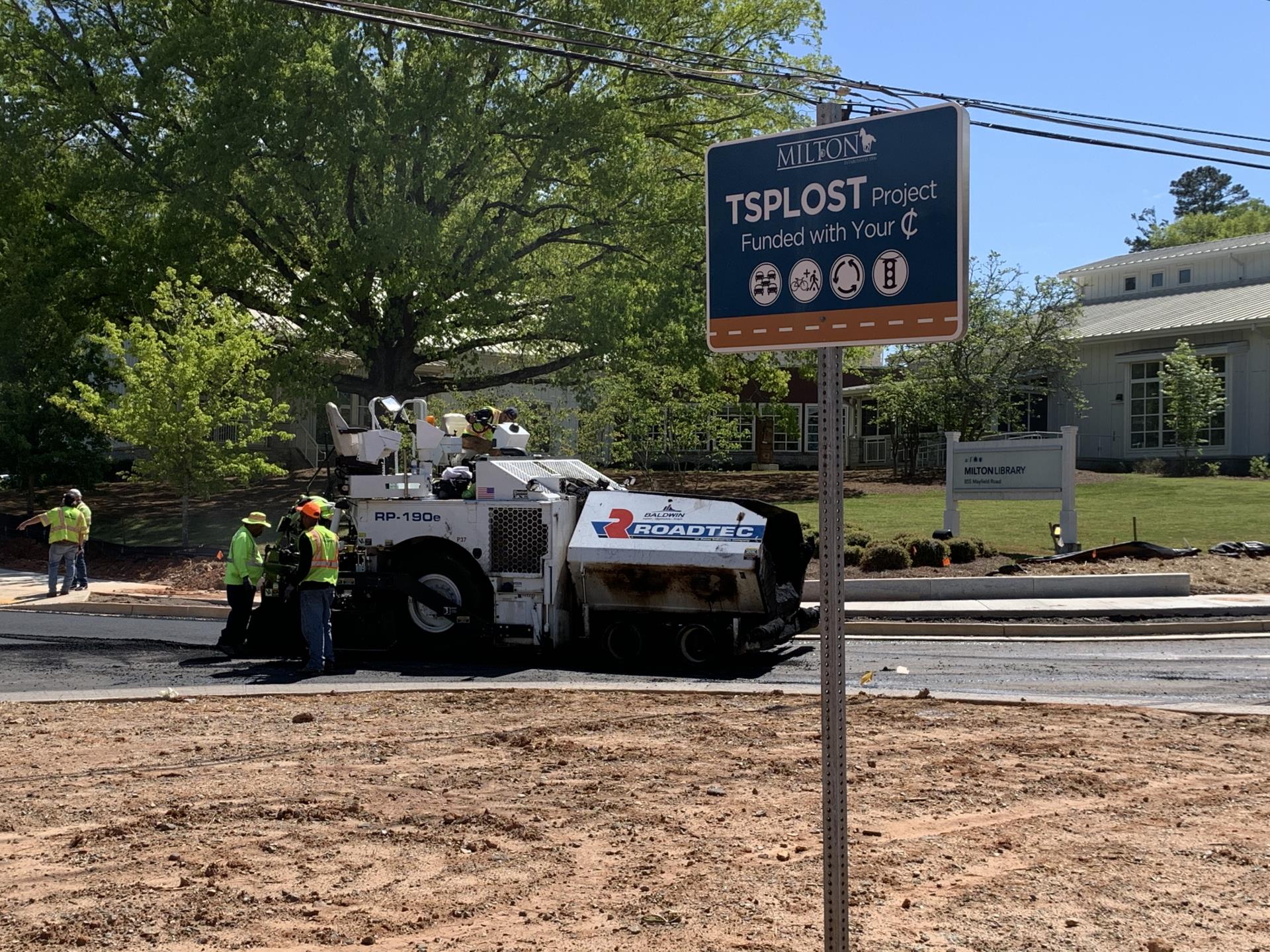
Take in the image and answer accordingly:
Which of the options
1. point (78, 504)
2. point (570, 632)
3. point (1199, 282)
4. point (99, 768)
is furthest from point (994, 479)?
point (1199, 282)

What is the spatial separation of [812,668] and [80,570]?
519 inches

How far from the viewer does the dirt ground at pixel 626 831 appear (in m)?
5.15

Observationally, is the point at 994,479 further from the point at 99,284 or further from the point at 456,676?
the point at 99,284

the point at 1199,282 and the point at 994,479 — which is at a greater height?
the point at 1199,282

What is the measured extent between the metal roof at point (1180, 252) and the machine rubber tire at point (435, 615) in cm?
4273

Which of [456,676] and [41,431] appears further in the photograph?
[41,431]

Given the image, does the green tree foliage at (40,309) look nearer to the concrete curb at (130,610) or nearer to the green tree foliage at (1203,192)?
the concrete curb at (130,610)

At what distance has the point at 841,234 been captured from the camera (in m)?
4.02

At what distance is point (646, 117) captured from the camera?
99.5ft

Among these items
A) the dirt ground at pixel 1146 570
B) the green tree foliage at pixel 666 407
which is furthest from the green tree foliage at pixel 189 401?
the dirt ground at pixel 1146 570

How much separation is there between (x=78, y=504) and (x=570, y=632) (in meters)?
11.2

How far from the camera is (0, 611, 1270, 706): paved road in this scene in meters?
11.4

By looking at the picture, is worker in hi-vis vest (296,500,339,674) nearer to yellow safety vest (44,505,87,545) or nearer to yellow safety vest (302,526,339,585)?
yellow safety vest (302,526,339,585)

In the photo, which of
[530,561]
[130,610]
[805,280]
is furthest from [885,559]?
[805,280]
